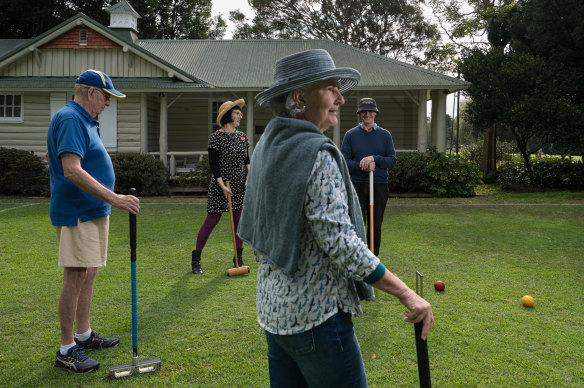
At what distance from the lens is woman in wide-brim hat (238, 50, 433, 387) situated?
178cm

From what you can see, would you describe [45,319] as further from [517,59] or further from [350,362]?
[517,59]

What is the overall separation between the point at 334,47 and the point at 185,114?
6357mm

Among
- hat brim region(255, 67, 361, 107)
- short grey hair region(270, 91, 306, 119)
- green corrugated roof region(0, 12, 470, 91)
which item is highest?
green corrugated roof region(0, 12, 470, 91)

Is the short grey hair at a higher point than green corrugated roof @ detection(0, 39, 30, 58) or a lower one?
lower

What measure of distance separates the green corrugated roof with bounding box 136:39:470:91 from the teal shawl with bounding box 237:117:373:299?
14620 millimetres

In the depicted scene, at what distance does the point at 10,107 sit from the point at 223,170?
46.0ft

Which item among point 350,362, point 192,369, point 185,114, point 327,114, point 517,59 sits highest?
point 517,59

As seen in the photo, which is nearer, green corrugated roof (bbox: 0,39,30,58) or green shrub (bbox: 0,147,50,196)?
green shrub (bbox: 0,147,50,196)

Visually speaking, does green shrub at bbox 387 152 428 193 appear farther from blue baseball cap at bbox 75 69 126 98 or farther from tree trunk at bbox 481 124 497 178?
blue baseball cap at bbox 75 69 126 98

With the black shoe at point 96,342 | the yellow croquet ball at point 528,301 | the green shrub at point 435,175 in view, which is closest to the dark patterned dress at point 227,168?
the black shoe at point 96,342

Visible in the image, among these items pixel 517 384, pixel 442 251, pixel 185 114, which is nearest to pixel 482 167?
pixel 185 114

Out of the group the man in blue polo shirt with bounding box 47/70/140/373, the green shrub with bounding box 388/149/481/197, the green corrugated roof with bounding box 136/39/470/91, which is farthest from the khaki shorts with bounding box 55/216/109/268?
the green corrugated roof with bounding box 136/39/470/91

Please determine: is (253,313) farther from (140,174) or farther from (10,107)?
(10,107)

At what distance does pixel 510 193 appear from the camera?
17.2 metres
